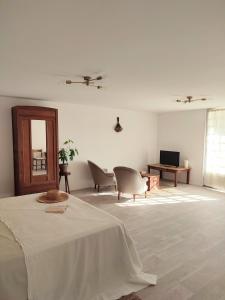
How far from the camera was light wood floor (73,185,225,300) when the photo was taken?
2.23 meters

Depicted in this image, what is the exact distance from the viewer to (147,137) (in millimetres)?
7434

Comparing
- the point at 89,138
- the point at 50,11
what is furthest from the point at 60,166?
the point at 50,11

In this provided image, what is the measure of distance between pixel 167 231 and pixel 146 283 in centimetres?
137

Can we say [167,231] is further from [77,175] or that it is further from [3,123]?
[3,123]

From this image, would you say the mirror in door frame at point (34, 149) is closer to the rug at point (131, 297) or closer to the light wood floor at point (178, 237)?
the light wood floor at point (178, 237)

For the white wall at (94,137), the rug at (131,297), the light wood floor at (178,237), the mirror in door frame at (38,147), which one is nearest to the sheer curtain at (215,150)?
the light wood floor at (178,237)

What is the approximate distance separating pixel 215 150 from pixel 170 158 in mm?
1335

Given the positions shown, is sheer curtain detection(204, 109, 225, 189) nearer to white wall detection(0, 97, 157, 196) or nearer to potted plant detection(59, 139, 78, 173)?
white wall detection(0, 97, 157, 196)

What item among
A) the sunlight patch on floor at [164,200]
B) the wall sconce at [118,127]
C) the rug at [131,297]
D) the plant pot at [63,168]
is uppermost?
the wall sconce at [118,127]

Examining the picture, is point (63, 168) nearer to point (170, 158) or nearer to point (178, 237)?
point (178, 237)

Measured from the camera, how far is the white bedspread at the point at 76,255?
1715mm

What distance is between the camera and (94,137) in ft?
19.9

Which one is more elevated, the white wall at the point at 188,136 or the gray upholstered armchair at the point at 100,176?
the white wall at the point at 188,136

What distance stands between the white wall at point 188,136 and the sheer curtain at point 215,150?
0.57 feet
